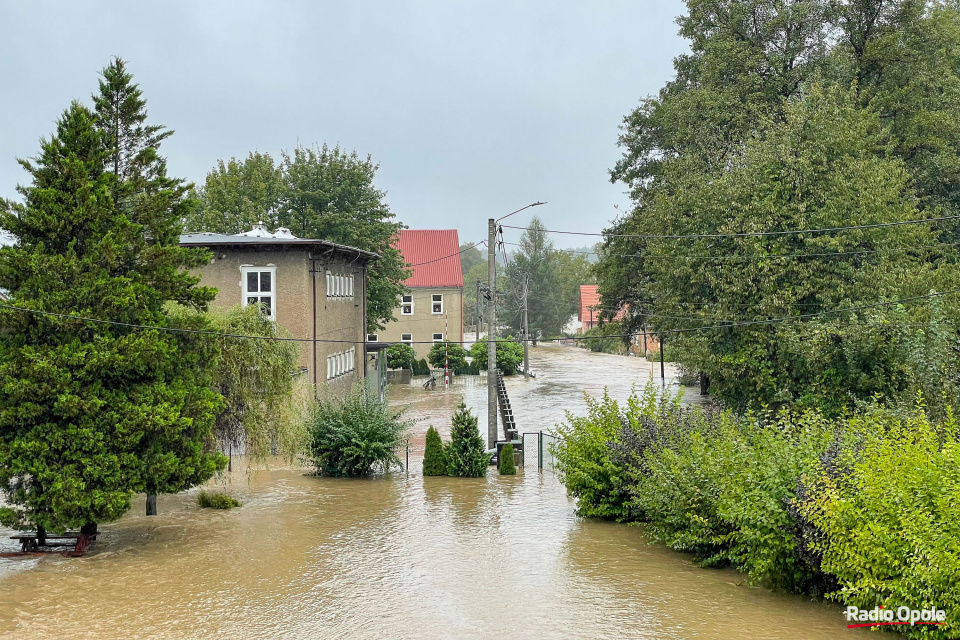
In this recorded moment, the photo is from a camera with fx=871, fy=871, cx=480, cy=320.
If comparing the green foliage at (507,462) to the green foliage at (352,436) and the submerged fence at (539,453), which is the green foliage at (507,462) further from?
the green foliage at (352,436)

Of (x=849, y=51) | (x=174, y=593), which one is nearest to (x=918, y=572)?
(x=174, y=593)

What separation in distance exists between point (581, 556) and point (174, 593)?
287 inches

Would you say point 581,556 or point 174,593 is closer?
point 174,593

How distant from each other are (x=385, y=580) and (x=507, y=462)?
1245 centimetres

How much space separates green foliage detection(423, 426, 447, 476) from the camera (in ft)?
88.3

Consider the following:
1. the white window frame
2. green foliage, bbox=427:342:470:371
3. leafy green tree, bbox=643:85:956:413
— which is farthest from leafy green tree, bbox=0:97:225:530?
green foliage, bbox=427:342:470:371

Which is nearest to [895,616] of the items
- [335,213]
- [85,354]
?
[85,354]

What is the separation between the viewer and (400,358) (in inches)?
2325

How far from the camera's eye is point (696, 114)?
35.3 metres

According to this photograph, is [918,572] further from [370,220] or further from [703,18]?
[370,220]

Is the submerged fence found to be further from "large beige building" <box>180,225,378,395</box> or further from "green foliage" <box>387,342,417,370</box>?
"green foliage" <box>387,342,417,370</box>

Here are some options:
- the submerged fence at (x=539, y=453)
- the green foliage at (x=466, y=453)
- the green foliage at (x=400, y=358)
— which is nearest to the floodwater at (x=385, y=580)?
the green foliage at (x=466, y=453)

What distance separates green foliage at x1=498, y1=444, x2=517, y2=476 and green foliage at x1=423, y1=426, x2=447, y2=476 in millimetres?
1791

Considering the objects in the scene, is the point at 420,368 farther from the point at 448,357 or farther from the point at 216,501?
the point at 216,501
